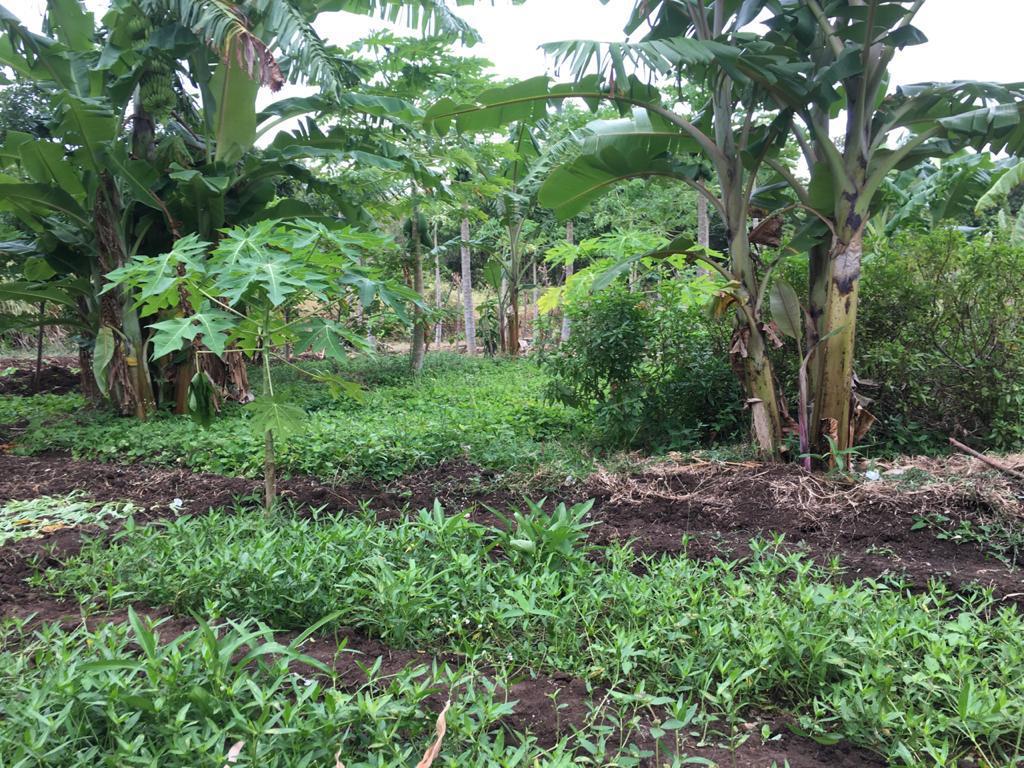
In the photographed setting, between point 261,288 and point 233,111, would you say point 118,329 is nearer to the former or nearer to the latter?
point 233,111

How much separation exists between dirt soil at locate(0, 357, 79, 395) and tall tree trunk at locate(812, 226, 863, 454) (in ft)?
33.2

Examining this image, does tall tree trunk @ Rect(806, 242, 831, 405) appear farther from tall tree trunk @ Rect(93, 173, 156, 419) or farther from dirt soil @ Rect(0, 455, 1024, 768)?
tall tree trunk @ Rect(93, 173, 156, 419)

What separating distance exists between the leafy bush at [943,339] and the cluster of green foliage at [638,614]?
261cm

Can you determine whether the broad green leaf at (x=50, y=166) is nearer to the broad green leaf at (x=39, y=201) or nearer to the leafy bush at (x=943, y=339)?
the broad green leaf at (x=39, y=201)

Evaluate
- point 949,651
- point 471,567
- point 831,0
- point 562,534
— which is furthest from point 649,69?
point 949,651

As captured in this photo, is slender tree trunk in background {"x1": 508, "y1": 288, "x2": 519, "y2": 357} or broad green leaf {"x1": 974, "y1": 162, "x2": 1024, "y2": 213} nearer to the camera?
broad green leaf {"x1": 974, "y1": 162, "x2": 1024, "y2": 213}

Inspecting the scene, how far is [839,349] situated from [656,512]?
5.80 feet

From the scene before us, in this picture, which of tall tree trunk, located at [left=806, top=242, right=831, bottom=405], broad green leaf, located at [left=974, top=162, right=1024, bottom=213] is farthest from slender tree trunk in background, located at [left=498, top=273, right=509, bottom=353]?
tall tree trunk, located at [left=806, top=242, right=831, bottom=405]

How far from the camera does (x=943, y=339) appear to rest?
534 centimetres

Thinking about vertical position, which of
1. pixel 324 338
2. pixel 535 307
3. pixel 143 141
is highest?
pixel 143 141

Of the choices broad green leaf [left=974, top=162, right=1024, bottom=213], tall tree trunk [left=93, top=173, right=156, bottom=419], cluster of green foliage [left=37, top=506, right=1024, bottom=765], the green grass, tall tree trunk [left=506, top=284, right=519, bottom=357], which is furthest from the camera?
tall tree trunk [left=506, top=284, right=519, bottom=357]

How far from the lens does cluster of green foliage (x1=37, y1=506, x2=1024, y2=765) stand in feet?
6.86

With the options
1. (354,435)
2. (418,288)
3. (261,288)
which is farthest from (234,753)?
(418,288)

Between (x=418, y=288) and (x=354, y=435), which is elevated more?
(x=418, y=288)
